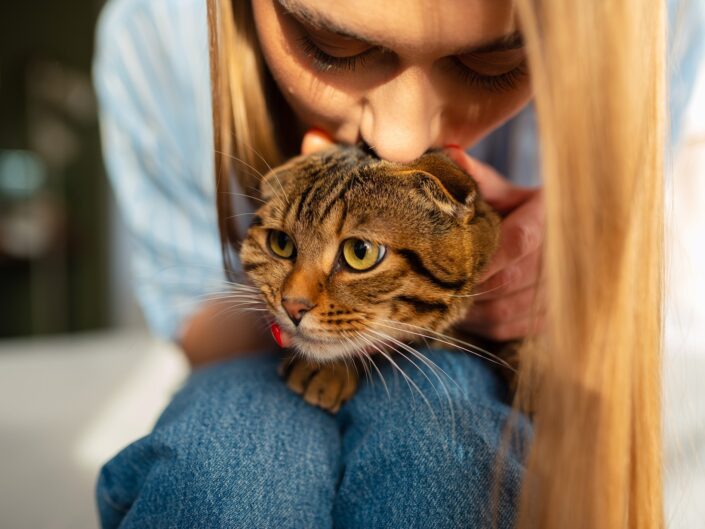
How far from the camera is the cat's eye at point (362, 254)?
2.05 feet

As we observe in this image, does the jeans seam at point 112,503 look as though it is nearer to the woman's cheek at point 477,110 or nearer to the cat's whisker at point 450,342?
the cat's whisker at point 450,342

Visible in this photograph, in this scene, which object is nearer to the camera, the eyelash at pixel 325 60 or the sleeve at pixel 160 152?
the eyelash at pixel 325 60

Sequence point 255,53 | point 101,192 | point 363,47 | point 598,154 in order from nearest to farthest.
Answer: point 598,154 → point 363,47 → point 255,53 → point 101,192

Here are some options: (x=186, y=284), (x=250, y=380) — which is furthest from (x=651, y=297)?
(x=186, y=284)

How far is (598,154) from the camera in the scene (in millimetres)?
467

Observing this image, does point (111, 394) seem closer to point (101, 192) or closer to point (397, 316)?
point (397, 316)

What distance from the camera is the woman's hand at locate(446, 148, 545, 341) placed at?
688 mm

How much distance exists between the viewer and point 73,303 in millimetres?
2924

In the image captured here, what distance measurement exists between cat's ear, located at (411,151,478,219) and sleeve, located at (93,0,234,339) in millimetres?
596

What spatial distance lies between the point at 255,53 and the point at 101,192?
246cm

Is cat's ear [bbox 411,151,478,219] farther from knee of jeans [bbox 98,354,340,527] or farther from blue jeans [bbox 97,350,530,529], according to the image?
knee of jeans [bbox 98,354,340,527]

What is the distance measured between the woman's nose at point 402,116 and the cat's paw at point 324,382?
0.29m

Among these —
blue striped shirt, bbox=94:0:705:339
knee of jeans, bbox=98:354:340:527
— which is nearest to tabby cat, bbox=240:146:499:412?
knee of jeans, bbox=98:354:340:527

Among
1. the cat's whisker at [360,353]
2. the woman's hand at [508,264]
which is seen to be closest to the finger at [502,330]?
the woman's hand at [508,264]
